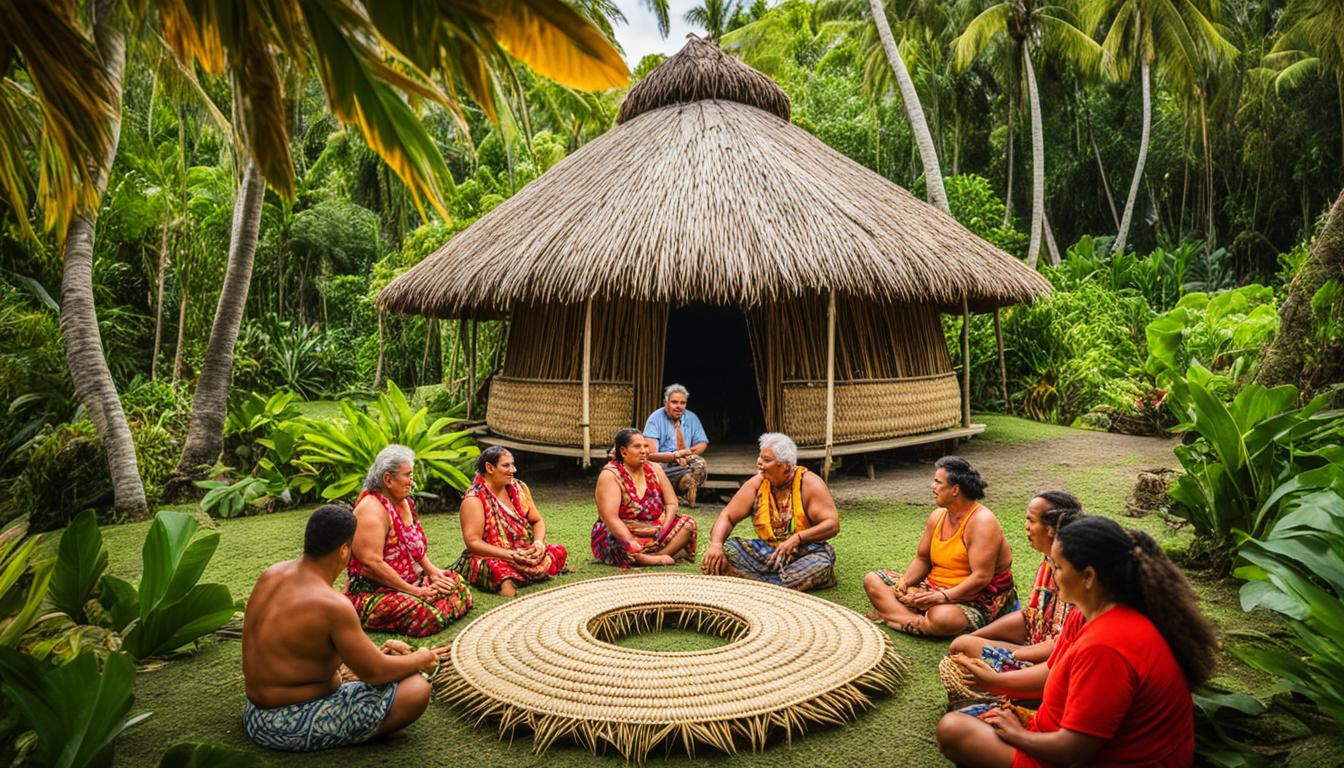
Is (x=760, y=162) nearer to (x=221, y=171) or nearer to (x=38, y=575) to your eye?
(x=38, y=575)

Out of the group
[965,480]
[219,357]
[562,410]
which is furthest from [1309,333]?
[219,357]

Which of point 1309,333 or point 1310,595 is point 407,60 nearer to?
point 1310,595

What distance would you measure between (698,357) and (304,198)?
12882 mm

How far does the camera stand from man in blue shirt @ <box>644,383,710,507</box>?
21.4ft

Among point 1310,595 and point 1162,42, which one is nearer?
point 1310,595

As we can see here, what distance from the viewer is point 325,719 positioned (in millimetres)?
2732

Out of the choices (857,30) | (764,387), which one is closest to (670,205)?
(764,387)

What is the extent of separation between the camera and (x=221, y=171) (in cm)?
1445

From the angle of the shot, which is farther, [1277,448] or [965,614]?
[1277,448]

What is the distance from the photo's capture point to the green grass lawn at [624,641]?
2766mm

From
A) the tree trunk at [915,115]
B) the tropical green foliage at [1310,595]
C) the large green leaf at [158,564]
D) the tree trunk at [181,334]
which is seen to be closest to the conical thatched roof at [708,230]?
the tree trunk at [181,334]

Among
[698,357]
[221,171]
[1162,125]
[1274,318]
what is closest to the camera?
[1274,318]

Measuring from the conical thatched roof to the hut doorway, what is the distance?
2415 millimetres

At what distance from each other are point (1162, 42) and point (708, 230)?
48.7ft
